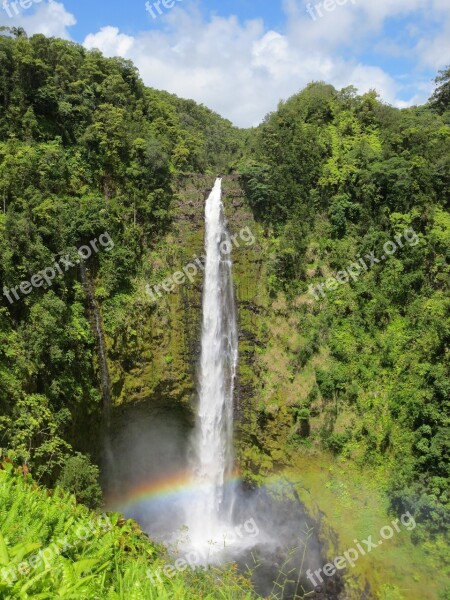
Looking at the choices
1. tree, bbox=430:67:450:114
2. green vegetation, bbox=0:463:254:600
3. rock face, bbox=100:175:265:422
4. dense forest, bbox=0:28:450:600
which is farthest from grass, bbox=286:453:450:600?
tree, bbox=430:67:450:114

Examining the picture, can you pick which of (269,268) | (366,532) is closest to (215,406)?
(269,268)

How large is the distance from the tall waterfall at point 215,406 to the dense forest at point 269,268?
0.98 m

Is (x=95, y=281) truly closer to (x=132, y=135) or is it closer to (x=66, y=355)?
(x=66, y=355)

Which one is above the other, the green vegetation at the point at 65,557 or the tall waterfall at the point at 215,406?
the green vegetation at the point at 65,557

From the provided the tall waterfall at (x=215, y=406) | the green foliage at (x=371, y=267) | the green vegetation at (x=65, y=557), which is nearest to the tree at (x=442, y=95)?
the green foliage at (x=371, y=267)

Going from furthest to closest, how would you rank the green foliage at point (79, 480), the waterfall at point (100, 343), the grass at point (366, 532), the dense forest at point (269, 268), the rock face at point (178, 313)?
the rock face at point (178, 313)
the waterfall at point (100, 343)
the dense forest at point (269, 268)
the grass at point (366, 532)
the green foliage at point (79, 480)

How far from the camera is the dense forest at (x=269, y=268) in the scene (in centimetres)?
1560

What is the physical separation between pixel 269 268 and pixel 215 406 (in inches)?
300

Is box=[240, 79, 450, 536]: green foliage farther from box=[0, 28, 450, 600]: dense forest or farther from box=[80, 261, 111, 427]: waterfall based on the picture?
box=[80, 261, 111, 427]: waterfall

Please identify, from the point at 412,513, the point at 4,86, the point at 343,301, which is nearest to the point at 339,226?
the point at 343,301

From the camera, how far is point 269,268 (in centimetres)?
2220

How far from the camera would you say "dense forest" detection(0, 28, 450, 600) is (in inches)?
614

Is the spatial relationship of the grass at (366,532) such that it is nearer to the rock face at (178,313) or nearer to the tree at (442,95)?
the rock face at (178,313)

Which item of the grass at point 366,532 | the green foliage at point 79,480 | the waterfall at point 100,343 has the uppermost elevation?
the waterfall at point 100,343
